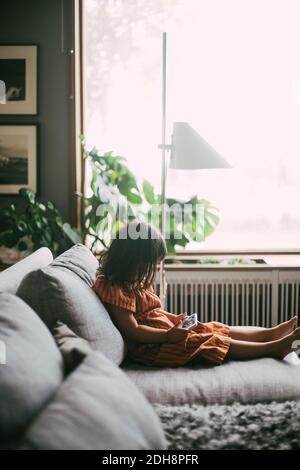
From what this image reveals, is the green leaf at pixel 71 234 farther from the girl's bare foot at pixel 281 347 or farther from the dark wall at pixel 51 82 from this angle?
the girl's bare foot at pixel 281 347

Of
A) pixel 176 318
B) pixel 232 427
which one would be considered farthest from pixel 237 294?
pixel 232 427

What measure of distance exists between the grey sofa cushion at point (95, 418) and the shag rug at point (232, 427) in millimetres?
135

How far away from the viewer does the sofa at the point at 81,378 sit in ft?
3.01

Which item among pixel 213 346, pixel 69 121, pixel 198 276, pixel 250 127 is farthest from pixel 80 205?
pixel 213 346

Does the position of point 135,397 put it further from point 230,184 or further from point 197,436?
point 230,184

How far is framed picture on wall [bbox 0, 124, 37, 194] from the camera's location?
3336 mm

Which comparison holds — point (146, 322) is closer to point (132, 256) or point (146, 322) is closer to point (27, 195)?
point (132, 256)

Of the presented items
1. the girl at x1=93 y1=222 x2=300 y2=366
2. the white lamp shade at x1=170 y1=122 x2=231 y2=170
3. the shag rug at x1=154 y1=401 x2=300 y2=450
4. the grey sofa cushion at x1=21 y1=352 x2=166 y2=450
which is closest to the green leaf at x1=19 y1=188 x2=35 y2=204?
the white lamp shade at x1=170 y1=122 x2=231 y2=170

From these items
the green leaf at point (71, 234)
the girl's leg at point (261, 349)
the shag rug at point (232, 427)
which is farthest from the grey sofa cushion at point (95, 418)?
the green leaf at point (71, 234)

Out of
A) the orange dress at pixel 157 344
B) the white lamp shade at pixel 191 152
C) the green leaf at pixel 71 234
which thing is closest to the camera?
the orange dress at pixel 157 344

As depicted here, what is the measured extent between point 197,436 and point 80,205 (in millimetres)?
2394

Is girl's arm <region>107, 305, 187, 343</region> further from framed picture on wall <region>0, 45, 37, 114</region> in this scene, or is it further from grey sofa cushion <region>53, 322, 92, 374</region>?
framed picture on wall <region>0, 45, 37, 114</region>

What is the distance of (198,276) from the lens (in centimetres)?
321

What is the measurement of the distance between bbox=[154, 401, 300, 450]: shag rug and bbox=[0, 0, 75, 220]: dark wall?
226cm
